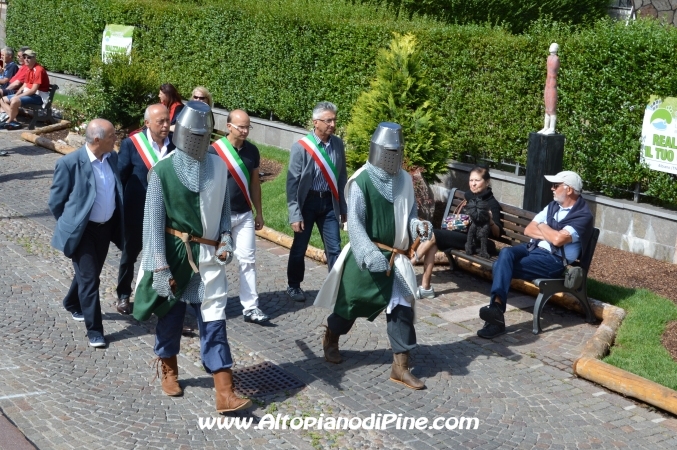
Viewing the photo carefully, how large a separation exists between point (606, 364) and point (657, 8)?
16.3 metres

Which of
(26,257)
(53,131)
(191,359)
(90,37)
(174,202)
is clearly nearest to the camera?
(174,202)

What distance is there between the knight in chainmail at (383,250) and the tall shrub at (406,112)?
3557 mm

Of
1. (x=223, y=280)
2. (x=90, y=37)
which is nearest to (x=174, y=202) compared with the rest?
(x=223, y=280)

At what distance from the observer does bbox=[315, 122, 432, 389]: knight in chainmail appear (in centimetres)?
647

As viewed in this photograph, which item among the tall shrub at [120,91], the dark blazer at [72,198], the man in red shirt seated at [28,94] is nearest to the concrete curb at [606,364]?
the dark blazer at [72,198]

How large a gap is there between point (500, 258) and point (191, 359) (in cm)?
283

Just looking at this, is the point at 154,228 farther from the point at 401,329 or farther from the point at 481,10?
the point at 481,10

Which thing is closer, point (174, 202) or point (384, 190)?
point (174, 202)

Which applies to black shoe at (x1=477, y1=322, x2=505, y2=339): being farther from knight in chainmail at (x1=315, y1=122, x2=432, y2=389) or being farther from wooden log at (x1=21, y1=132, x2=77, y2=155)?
wooden log at (x1=21, y1=132, x2=77, y2=155)

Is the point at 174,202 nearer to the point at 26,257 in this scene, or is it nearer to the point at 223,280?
the point at 223,280

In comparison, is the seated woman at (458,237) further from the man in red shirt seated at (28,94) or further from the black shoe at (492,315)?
the man in red shirt seated at (28,94)

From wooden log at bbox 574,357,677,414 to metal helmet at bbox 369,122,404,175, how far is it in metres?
2.11

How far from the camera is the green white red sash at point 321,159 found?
8.27 metres

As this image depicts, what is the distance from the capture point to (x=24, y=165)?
14477 millimetres
